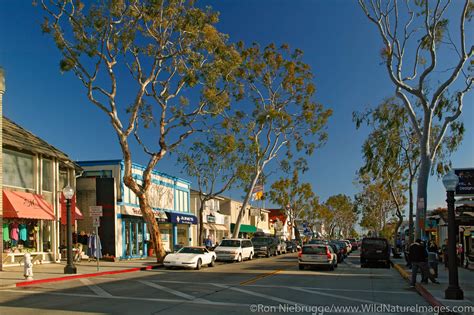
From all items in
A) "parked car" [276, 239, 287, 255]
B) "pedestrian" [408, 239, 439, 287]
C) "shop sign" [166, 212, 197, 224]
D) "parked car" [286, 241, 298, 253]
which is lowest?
"parked car" [286, 241, 298, 253]

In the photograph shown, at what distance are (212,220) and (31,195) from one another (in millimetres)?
34677

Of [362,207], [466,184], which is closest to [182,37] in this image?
[466,184]

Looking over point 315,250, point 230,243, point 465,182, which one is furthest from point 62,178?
point 465,182

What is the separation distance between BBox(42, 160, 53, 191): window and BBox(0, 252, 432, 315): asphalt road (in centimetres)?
979

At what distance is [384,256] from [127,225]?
667 inches

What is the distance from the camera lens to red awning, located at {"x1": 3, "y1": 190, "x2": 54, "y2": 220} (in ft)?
84.3

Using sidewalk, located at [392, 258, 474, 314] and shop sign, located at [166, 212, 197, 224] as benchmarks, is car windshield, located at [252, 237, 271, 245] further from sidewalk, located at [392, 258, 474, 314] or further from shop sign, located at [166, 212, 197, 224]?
sidewalk, located at [392, 258, 474, 314]

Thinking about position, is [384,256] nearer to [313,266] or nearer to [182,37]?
[313,266]

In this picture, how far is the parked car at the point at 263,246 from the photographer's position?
1849 inches

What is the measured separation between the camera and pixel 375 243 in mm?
33844

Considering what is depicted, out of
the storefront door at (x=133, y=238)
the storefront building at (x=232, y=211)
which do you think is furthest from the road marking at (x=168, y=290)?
the storefront building at (x=232, y=211)

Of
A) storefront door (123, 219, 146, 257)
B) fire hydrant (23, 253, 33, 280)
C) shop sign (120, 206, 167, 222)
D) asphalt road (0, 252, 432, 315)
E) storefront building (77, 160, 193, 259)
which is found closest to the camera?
asphalt road (0, 252, 432, 315)

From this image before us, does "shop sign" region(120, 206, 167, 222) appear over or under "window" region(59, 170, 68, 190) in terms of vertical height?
under

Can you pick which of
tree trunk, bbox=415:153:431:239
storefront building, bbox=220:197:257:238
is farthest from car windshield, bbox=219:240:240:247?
storefront building, bbox=220:197:257:238
